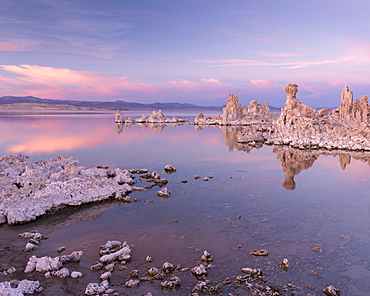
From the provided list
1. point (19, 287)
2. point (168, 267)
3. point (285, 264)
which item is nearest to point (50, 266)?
point (19, 287)

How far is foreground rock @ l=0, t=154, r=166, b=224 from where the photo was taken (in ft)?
38.8

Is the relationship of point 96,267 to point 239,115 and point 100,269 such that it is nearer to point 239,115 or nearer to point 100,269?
point 100,269

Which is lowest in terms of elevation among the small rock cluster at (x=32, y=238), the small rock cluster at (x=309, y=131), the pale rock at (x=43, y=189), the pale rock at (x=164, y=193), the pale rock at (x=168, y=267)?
the small rock cluster at (x=32, y=238)

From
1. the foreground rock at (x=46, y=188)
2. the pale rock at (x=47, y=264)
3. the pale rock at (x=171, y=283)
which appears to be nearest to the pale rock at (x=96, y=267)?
the pale rock at (x=47, y=264)

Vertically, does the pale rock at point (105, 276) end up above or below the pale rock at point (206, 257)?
below

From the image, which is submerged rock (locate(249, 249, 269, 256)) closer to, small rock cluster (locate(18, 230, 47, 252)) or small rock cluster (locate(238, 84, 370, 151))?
small rock cluster (locate(18, 230, 47, 252))

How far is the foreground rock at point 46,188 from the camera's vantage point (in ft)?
38.8

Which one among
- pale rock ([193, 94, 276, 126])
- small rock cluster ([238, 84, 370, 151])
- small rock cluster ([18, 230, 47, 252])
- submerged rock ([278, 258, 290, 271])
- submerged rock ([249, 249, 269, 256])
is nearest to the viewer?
submerged rock ([278, 258, 290, 271])

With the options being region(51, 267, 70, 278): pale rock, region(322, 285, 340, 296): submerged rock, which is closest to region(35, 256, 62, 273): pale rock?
Answer: region(51, 267, 70, 278): pale rock

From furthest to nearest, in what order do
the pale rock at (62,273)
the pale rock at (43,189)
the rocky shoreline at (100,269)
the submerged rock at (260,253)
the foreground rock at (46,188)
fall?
1. the foreground rock at (46,188)
2. the pale rock at (43,189)
3. the submerged rock at (260,253)
4. the pale rock at (62,273)
5. the rocky shoreline at (100,269)

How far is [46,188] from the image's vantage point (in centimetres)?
1335

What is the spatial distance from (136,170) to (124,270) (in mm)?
12715

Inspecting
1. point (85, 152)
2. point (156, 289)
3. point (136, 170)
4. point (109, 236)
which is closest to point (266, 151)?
point (136, 170)

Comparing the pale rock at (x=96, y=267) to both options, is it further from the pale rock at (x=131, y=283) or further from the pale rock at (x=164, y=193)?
the pale rock at (x=164, y=193)
